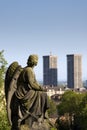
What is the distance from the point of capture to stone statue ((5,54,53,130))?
60.1 feet

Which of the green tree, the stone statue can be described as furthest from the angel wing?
the green tree

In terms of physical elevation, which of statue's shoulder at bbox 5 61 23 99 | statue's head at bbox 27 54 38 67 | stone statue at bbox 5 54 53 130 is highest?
statue's head at bbox 27 54 38 67

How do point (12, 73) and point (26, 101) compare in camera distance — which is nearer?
point (26, 101)

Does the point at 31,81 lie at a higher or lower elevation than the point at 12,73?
lower

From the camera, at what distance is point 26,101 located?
18.3 m

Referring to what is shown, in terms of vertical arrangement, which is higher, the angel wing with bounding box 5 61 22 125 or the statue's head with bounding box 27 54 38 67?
the statue's head with bounding box 27 54 38 67

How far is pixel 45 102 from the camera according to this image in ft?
61.0

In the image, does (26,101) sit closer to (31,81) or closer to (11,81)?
(31,81)

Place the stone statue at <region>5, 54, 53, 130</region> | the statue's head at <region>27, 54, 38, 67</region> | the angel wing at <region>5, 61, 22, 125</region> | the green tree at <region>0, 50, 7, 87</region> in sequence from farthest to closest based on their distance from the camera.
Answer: the green tree at <region>0, 50, 7, 87</region> < the statue's head at <region>27, 54, 38, 67</region> < the angel wing at <region>5, 61, 22, 125</region> < the stone statue at <region>5, 54, 53, 130</region>

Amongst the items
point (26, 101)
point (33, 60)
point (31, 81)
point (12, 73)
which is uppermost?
point (33, 60)

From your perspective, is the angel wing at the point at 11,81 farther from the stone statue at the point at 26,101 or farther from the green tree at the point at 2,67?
the green tree at the point at 2,67

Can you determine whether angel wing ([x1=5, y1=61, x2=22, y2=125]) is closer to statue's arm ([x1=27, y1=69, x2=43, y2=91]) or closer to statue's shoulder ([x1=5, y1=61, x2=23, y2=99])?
statue's shoulder ([x1=5, y1=61, x2=23, y2=99])

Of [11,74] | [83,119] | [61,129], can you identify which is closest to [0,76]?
[11,74]

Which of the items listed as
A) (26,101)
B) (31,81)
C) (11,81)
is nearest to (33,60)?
(31,81)
